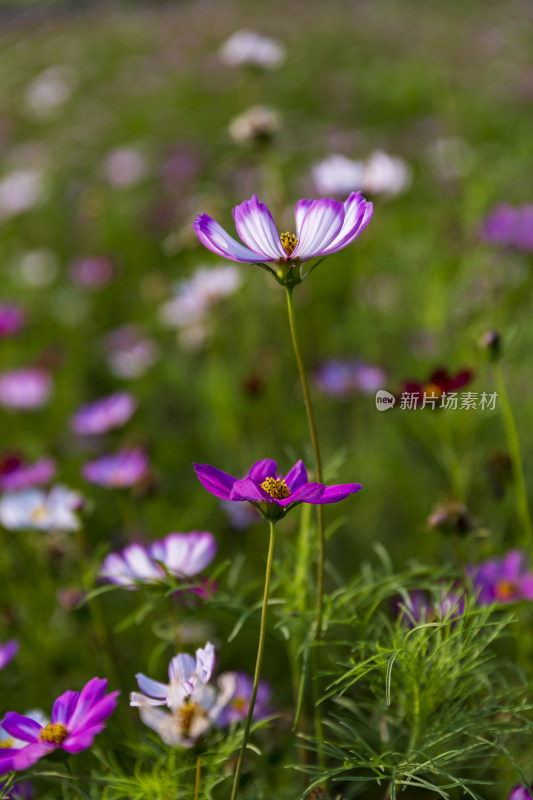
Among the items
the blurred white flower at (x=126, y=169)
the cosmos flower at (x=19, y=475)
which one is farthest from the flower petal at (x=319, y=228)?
the blurred white flower at (x=126, y=169)

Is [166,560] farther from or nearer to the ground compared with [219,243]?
nearer to the ground

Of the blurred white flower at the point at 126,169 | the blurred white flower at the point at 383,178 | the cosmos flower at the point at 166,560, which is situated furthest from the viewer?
the blurred white flower at the point at 126,169

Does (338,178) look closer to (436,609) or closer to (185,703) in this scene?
(436,609)

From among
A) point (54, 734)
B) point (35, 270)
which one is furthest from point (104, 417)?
point (35, 270)

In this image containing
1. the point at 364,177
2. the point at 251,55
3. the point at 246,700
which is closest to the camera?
the point at 246,700

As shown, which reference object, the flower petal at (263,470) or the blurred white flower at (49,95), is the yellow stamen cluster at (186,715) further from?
the blurred white flower at (49,95)

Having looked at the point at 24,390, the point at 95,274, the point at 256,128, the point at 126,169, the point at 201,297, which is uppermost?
the point at 256,128

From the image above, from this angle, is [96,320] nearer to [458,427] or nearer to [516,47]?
[458,427]
